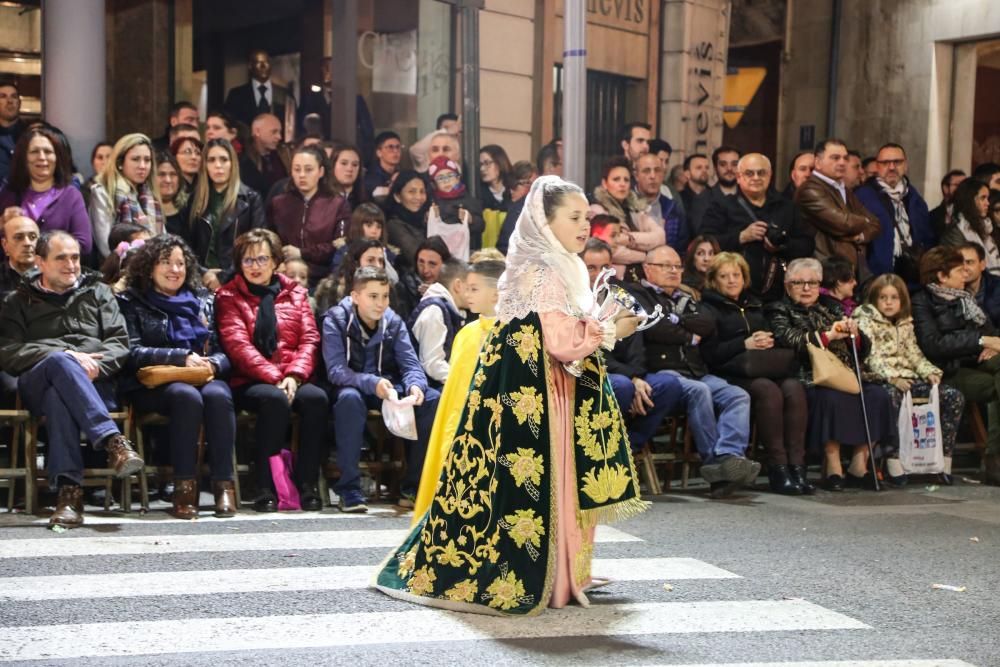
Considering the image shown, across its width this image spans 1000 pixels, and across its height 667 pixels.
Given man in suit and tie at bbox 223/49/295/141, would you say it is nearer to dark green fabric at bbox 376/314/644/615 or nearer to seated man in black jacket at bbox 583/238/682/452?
seated man in black jacket at bbox 583/238/682/452

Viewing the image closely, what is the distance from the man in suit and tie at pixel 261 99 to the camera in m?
13.9

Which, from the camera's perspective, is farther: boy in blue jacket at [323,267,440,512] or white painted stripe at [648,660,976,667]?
boy in blue jacket at [323,267,440,512]

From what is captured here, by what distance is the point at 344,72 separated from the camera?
44.9 feet

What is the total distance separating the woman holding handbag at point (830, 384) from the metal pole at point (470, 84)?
498cm

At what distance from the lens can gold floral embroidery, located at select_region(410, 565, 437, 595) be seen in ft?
20.1

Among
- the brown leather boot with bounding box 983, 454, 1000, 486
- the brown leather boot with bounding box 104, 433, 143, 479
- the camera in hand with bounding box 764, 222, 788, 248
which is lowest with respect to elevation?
the brown leather boot with bounding box 983, 454, 1000, 486

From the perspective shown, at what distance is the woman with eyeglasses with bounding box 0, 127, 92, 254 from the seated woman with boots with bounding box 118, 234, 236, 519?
725 millimetres

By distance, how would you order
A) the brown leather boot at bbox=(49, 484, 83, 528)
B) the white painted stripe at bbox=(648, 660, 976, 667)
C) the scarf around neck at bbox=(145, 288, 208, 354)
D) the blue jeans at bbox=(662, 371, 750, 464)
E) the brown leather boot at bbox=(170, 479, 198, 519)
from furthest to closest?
the blue jeans at bbox=(662, 371, 750, 464), the scarf around neck at bbox=(145, 288, 208, 354), the brown leather boot at bbox=(170, 479, 198, 519), the brown leather boot at bbox=(49, 484, 83, 528), the white painted stripe at bbox=(648, 660, 976, 667)

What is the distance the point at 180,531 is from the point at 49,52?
19.9 ft

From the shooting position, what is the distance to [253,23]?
15.2 metres

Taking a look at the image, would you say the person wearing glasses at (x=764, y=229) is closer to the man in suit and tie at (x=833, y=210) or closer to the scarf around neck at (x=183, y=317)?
the man in suit and tie at (x=833, y=210)

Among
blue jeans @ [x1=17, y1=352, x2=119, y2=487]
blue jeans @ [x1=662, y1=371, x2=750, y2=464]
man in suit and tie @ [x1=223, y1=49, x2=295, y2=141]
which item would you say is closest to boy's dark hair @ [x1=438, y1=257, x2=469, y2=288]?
blue jeans @ [x1=662, y1=371, x2=750, y2=464]

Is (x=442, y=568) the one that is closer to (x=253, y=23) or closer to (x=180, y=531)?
(x=180, y=531)

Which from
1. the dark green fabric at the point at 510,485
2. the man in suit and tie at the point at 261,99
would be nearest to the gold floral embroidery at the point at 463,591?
the dark green fabric at the point at 510,485
